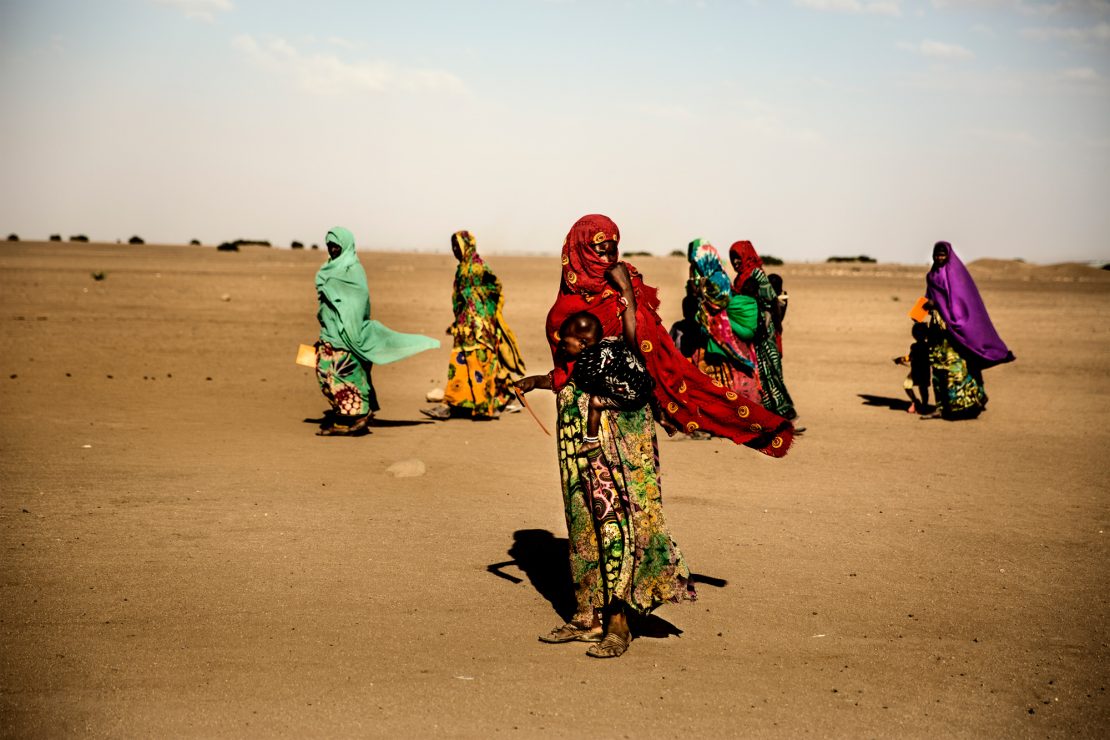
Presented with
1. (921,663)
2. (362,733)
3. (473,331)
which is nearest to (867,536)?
(921,663)

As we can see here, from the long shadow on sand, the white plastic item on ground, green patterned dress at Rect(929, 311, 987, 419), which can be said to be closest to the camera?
the white plastic item on ground

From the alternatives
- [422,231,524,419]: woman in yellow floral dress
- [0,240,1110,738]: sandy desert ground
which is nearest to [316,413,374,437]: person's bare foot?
[0,240,1110,738]: sandy desert ground

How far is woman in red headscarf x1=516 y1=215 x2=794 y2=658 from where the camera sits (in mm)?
6078

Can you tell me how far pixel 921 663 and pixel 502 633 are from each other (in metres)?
2.19

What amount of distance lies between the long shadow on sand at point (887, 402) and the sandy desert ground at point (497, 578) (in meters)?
0.25

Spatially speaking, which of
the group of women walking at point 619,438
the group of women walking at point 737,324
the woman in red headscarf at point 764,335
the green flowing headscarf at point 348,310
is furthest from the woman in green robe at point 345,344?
the group of women walking at point 619,438

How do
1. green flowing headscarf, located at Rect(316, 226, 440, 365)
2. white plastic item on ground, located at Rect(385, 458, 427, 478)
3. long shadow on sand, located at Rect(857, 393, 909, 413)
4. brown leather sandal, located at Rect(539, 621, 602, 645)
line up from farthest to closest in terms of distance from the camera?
long shadow on sand, located at Rect(857, 393, 909, 413) → green flowing headscarf, located at Rect(316, 226, 440, 365) → white plastic item on ground, located at Rect(385, 458, 427, 478) → brown leather sandal, located at Rect(539, 621, 602, 645)

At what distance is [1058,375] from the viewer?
21.1 metres

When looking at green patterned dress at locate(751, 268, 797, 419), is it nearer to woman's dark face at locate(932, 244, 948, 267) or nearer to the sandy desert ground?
the sandy desert ground

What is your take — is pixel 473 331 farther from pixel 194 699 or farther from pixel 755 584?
pixel 194 699

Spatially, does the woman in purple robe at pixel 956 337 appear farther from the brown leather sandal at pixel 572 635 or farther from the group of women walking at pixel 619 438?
the brown leather sandal at pixel 572 635

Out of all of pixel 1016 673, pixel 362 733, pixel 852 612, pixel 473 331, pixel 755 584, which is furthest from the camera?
pixel 473 331

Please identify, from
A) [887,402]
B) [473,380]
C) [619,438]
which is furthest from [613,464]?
[887,402]

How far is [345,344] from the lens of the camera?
13109 millimetres
